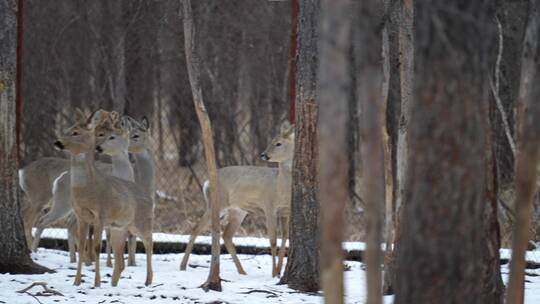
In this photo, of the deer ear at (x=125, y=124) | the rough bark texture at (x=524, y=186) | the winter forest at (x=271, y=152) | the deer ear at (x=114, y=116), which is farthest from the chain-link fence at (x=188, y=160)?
the rough bark texture at (x=524, y=186)

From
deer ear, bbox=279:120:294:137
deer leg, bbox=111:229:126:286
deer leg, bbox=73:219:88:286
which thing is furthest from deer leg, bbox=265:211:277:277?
deer leg, bbox=73:219:88:286

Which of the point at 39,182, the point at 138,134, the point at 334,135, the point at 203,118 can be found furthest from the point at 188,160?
the point at 334,135

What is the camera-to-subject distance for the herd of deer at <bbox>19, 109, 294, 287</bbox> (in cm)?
798

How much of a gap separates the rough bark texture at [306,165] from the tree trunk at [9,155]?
2179mm

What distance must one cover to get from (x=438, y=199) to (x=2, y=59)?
4.83 meters

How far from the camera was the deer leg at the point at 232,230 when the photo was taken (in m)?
8.87

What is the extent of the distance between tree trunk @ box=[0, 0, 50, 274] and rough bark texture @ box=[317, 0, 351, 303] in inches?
186

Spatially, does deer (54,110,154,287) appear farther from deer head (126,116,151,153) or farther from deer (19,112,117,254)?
deer (19,112,117,254)

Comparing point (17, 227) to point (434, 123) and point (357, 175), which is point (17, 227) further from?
point (357, 175)

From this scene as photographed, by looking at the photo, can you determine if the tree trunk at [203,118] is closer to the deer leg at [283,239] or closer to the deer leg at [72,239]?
the deer leg at [283,239]

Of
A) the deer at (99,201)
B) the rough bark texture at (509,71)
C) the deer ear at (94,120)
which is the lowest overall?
the deer at (99,201)

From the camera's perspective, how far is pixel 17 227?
7.96 metres

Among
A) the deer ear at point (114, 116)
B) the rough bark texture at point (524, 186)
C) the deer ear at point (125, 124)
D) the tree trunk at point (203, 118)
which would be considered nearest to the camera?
the rough bark texture at point (524, 186)

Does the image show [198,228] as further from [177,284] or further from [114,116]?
[177,284]
